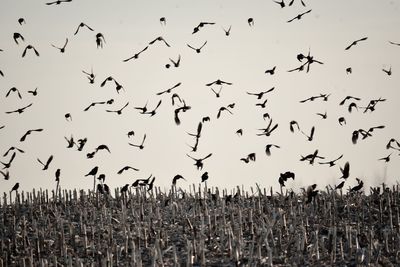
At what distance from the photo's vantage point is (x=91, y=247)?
14914 millimetres

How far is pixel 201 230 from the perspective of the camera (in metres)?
15.2

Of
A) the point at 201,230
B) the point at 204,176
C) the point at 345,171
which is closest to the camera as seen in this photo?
the point at 201,230

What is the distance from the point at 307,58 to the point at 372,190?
14.7 feet

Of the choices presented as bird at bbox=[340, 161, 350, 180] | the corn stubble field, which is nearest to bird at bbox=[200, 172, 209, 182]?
the corn stubble field

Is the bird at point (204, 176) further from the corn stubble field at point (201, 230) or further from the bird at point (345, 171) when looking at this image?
the bird at point (345, 171)

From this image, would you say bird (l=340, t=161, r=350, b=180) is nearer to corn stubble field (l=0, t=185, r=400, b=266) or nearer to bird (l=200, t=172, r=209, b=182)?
corn stubble field (l=0, t=185, r=400, b=266)

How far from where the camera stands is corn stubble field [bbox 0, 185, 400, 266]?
46.6ft

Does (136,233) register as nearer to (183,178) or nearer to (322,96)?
(183,178)

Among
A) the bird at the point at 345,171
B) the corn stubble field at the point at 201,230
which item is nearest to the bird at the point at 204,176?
the corn stubble field at the point at 201,230

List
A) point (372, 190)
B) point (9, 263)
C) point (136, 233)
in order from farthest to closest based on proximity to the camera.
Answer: point (372, 190) → point (136, 233) → point (9, 263)

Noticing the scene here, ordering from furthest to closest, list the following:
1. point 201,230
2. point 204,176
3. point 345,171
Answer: point 204,176, point 345,171, point 201,230

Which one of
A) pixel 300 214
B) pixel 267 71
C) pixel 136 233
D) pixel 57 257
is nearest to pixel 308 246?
pixel 300 214

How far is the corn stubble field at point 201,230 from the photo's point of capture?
46.6 feet

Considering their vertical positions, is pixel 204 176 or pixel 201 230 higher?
pixel 204 176
